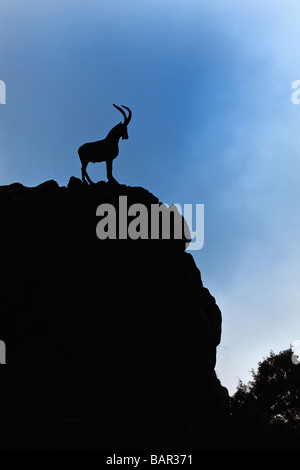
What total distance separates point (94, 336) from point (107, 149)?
10.0 m

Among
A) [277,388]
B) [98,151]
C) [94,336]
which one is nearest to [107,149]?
[98,151]

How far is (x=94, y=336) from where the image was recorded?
1464 centimetres

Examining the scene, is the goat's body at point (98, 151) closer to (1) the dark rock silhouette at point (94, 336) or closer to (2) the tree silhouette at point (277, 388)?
(1) the dark rock silhouette at point (94, 336)

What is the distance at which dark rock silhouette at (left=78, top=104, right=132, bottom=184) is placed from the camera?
20.0 m

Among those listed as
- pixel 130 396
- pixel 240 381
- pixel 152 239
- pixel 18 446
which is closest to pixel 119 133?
pixel 152 239

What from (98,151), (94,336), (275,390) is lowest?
(275,390)

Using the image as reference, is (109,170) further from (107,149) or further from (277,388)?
(277,388)

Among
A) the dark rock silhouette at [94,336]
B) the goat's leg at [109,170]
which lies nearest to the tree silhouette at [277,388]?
the dark rock silhouette at [94,336]

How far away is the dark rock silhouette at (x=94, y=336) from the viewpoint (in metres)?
13.5
